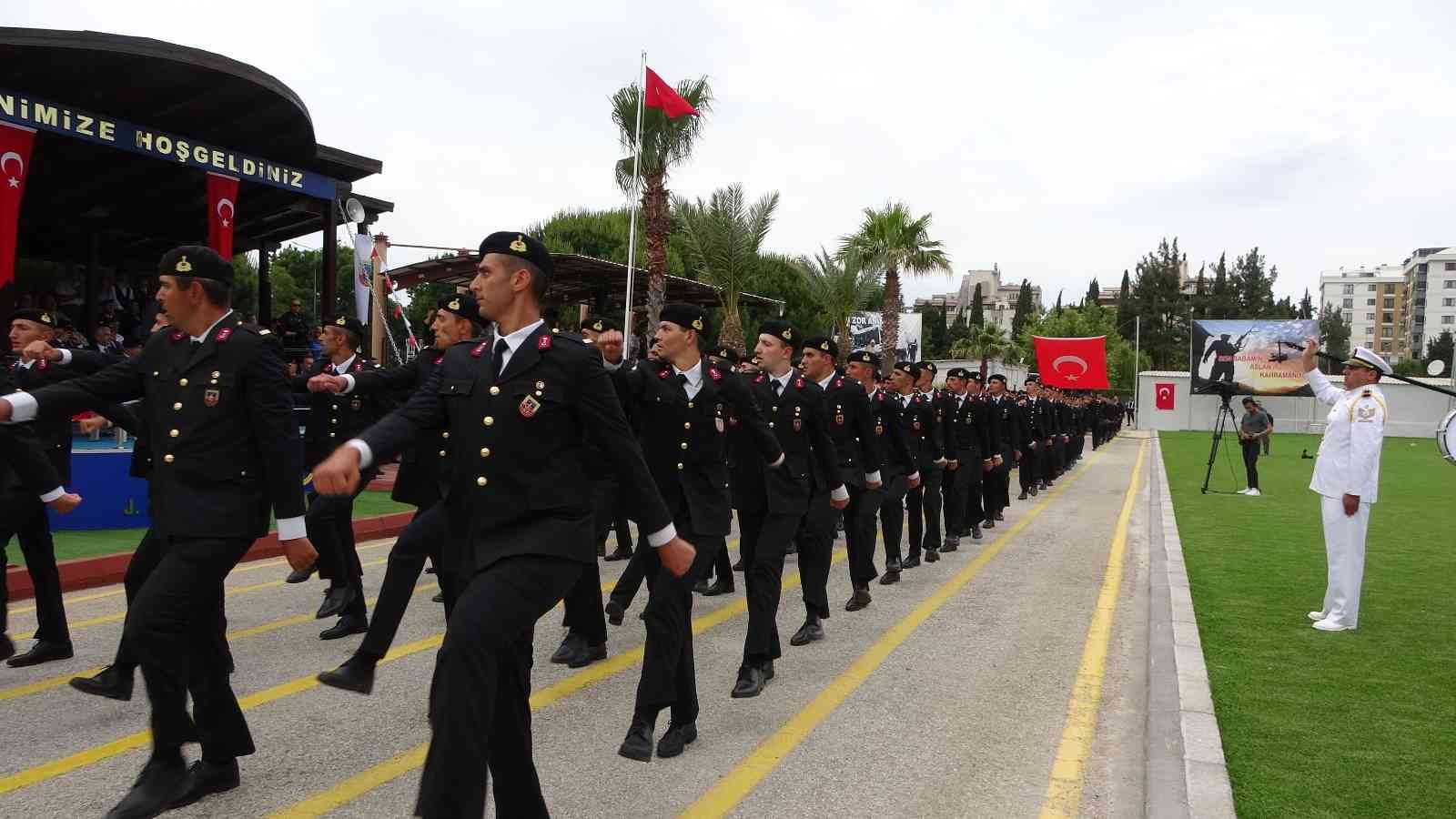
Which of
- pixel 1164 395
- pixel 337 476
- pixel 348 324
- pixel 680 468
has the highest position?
pixel 348 324

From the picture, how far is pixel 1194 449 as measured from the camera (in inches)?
1540

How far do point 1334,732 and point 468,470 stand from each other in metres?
4.49

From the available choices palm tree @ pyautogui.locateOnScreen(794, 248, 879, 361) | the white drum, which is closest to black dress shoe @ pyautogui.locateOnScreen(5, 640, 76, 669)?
the white drum

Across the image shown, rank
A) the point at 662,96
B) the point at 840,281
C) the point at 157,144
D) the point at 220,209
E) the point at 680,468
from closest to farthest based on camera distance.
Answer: the point at 680,468 → the point at 157,144 → the point at 220,209 → the point at 662,96 → the point at 840,281

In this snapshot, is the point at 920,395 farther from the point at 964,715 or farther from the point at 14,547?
the point at 14,547

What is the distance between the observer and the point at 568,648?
638 centimetres

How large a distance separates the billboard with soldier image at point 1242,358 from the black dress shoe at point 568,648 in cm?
5684

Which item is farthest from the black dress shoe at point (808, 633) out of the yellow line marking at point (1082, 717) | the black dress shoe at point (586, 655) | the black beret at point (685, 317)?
the black beret at point (685, 317)

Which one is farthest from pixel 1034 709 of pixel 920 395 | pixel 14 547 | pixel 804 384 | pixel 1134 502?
pixel 1134 502

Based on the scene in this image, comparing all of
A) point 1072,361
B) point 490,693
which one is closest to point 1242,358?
point 1072,361

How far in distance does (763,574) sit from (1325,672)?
11.6 feet

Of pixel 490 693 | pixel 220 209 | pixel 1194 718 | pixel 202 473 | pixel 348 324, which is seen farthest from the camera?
pixel 220 209

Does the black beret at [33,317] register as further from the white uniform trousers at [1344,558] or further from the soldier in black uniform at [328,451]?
the white uniform trousers at [1344,558]

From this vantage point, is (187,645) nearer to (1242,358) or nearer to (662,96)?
(662,96)
